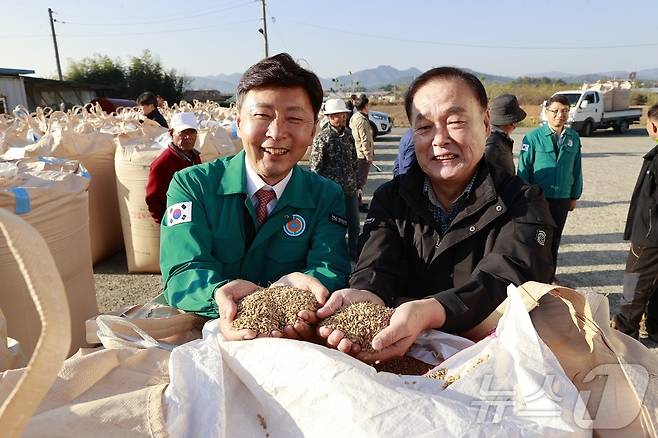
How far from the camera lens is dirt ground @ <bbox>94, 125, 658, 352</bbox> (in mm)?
4590

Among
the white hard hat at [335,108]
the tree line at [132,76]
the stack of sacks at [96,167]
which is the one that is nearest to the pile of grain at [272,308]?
the stack of sacks at [96,167]

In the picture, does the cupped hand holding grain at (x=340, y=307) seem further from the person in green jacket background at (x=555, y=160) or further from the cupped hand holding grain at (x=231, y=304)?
the person in green jacket background at (x=555, y=160)

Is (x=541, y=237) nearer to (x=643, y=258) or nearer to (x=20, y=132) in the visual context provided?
(x=643, y=258)

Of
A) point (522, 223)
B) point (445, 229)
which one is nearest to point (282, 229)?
point (445, 229)

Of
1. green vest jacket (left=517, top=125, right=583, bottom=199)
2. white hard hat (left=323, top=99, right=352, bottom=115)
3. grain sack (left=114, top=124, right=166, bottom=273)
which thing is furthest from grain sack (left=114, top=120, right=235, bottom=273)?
green vest jacket (left=517, top=125, right=583, bottom=199)

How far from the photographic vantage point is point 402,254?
1602mm

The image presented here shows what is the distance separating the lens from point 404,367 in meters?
1.13

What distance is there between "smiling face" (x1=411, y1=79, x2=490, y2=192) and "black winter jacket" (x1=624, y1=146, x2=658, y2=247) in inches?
110

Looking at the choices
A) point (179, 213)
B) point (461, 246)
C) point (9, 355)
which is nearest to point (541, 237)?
point (461, 246)

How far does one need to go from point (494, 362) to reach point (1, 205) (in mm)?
2556

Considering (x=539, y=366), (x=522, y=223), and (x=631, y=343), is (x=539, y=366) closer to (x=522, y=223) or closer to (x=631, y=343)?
(x=631, y=343)

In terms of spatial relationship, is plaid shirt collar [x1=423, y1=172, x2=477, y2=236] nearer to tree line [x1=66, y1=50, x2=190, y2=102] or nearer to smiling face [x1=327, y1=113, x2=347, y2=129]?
smiling face [x1=327, y1=113, x2=347, y2=129]

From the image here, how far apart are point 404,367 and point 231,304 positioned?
460 millimetres

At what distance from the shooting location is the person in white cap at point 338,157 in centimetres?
556
